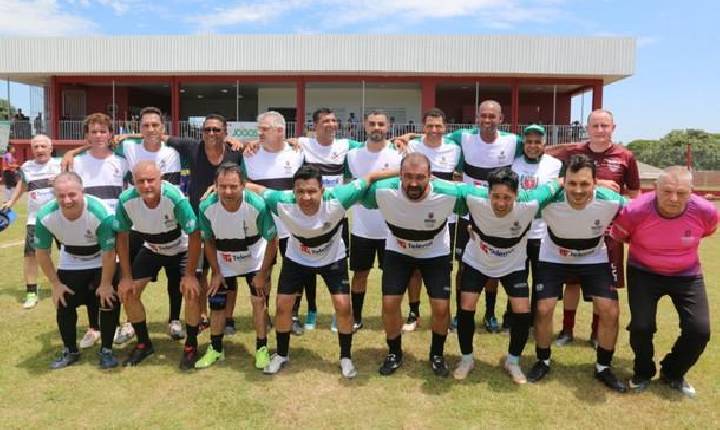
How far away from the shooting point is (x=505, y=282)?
4.75 m

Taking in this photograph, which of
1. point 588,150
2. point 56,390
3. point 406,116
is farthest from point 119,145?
point 406,116

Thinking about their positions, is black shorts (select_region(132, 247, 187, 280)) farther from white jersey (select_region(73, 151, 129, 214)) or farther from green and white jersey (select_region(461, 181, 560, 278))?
green and white jersey (select_region(461, 181, 560, 278))

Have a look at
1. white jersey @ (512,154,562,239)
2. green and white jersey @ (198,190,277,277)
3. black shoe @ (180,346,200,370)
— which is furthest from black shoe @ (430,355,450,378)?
black shoe @ (180,346,200,370)

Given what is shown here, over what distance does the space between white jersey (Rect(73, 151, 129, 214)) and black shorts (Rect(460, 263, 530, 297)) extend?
137 inches

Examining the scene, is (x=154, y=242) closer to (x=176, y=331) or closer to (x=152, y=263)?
(x=152, y=263)

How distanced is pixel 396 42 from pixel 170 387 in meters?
24.4

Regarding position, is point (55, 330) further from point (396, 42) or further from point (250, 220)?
point (396, 42)

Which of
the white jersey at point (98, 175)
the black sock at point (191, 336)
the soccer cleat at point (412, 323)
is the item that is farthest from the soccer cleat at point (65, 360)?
the soccer cleat at point (412, 323)

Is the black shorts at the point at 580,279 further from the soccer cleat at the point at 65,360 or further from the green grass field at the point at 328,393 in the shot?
the soccer cleat at the point at 65,360

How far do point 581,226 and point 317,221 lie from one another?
6.88ft

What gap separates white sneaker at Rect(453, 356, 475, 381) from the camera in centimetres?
464

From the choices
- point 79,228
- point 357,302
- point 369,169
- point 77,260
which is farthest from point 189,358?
point 369,169

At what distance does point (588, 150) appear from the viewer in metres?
5.29

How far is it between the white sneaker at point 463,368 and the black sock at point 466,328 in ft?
0.19
